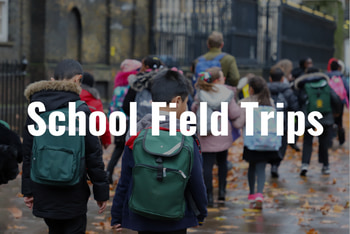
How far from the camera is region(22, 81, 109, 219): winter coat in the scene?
4.62 meters

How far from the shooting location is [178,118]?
4.30 meters

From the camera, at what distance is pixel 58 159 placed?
451 cm

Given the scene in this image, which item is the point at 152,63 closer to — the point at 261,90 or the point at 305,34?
the point at 261,90

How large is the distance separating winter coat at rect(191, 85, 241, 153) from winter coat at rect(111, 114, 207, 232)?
387cm

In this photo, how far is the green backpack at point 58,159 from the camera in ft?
14.8

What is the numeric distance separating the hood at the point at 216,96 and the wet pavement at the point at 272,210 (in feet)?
4.35

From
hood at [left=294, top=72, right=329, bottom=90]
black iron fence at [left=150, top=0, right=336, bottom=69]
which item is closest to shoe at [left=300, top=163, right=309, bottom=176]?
hood at [left=294, top=72, right=329, bottom=90]

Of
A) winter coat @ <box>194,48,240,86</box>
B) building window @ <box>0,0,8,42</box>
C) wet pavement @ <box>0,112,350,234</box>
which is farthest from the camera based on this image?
building window @ <box>0,0,8,42</box>

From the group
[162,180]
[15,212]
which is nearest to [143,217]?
[162,180]

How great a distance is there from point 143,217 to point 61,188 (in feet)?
2.51

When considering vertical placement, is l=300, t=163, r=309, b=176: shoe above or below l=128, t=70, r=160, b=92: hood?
below

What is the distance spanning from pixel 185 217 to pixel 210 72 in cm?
425

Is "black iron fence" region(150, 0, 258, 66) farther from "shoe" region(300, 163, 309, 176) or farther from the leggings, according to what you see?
the leggings

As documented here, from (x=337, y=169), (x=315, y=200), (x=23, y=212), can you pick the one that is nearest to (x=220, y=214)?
(x=315, y=200)
